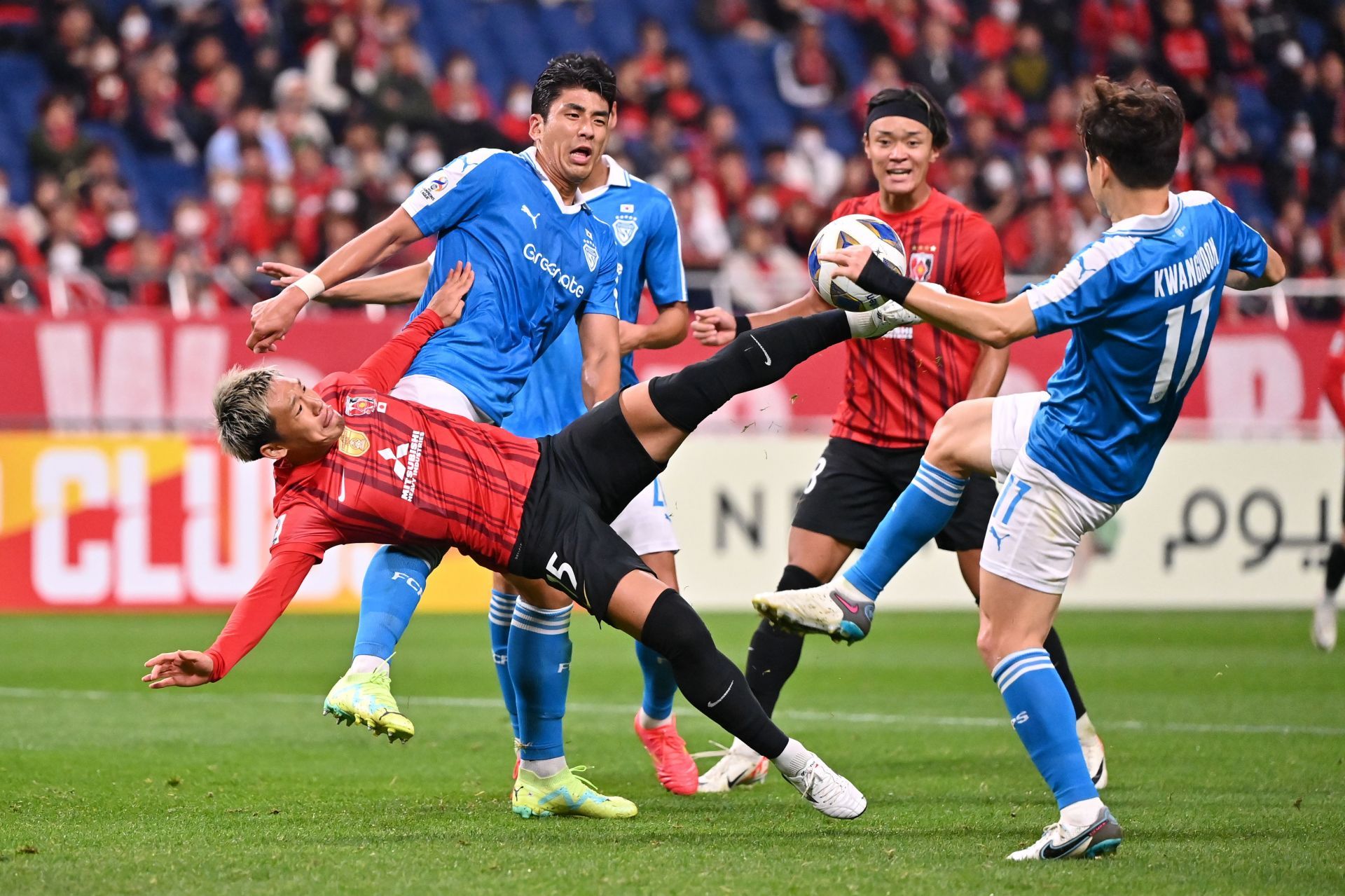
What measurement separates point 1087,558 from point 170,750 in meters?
8.19

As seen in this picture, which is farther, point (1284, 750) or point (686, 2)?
point (686, 2)

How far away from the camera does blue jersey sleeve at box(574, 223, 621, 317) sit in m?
6.12

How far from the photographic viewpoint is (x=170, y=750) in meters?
7.02

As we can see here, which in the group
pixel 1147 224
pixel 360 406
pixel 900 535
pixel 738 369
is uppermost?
pixel 1147 224

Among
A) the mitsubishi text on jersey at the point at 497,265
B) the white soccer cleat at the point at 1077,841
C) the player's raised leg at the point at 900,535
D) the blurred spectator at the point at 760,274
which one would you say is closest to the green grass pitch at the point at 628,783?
the white soccer cleat at the point at 1077,841

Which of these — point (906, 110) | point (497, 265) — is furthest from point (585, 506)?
point (906, 110)

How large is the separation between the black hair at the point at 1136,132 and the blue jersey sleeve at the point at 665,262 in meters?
2.31

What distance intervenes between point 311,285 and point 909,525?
202 cm

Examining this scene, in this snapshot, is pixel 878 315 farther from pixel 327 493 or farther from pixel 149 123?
pixel 149 123

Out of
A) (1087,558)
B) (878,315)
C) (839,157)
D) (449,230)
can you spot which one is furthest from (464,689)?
(839,157)

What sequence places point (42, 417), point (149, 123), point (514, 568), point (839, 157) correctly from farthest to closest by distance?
1. point (839, 157)
2. point (149, 123)
3. point (42, 417)
4. point (514, 568)

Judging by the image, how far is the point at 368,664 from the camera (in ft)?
15.9

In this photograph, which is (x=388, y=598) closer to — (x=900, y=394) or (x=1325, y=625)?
(x=900, y=394)

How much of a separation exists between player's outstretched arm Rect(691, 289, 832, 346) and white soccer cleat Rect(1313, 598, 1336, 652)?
18.7 ft
